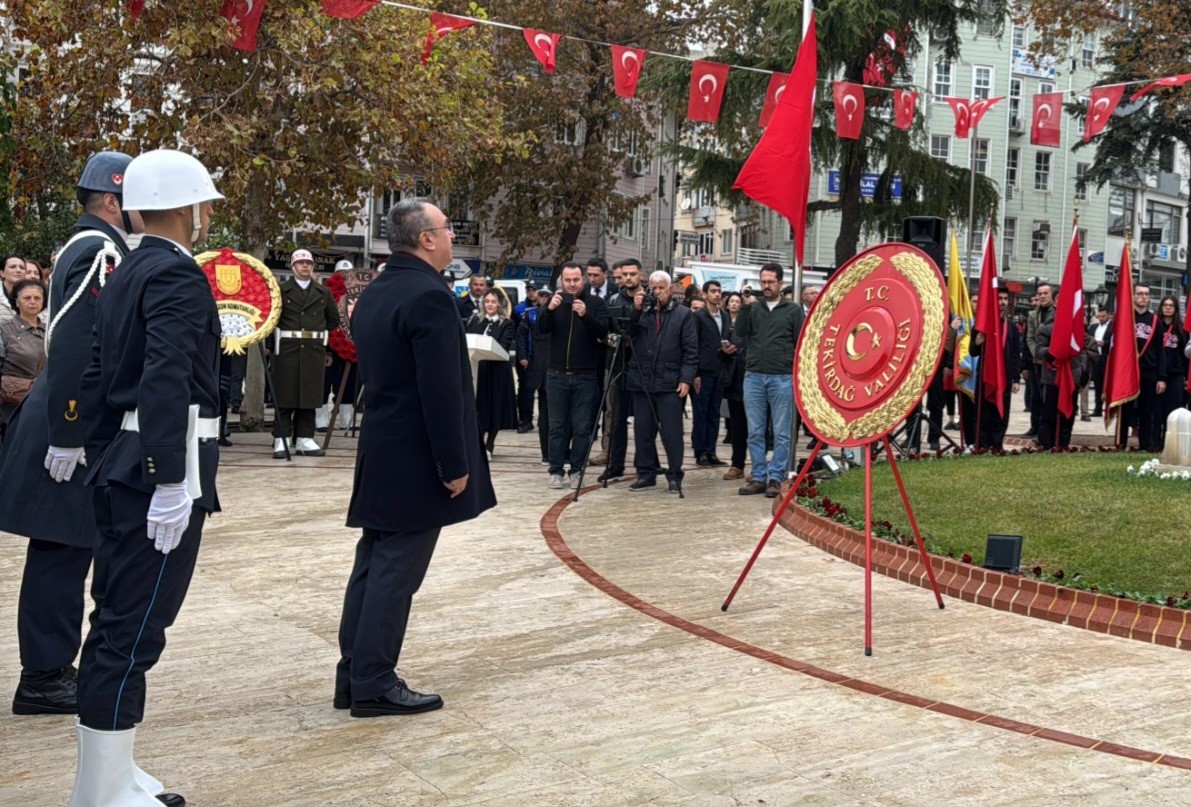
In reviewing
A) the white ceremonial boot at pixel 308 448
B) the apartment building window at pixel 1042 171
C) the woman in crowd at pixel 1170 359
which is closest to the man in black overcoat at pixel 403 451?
the white ceremonial boot at pixel 308 448

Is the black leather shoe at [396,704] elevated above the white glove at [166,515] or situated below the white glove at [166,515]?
below

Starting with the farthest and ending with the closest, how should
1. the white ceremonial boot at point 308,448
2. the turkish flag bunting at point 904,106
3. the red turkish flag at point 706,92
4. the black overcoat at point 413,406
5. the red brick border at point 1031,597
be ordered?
the turkish flag bunting at point 904,106
the red turkish flag at point 706,92
the white ceremonial boot at point 308,448
the red brick border at point 1031,597
the black overcoat at point 413,406

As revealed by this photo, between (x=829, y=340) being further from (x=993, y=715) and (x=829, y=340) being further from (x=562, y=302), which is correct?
(x=562, y=302)

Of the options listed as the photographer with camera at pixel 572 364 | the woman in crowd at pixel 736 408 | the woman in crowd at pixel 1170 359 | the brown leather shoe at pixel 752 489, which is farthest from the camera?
the woman in crowd at pixel 1170 359

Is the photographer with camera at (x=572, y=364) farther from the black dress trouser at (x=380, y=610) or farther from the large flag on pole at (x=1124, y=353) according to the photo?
the black dress trouser at (x=380, y=610)

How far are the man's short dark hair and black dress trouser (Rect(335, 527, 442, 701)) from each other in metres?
1.16

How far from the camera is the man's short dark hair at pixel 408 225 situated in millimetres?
5789

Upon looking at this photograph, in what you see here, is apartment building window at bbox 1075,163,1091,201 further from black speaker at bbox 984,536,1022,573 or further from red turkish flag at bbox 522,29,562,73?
black speaker at bbox 984,536,1022,573

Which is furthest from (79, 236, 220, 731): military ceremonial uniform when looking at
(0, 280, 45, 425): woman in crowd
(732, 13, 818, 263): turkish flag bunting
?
(732, 13, 818, 263): turkish flag bunting

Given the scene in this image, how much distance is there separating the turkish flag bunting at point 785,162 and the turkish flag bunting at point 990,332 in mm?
5243

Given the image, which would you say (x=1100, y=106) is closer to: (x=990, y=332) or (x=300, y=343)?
(x=990, y=332)

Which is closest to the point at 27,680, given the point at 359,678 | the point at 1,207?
the point at 359,678

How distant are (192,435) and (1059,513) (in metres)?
7.49

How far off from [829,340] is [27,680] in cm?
437
